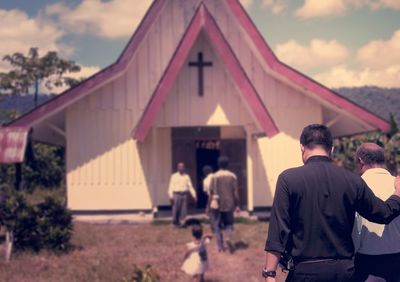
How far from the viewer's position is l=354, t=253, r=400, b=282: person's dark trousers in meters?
3.49

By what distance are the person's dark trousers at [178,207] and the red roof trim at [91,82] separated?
4027 millimetres

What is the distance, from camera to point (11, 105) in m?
44.7

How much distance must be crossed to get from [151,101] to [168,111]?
3.43ft

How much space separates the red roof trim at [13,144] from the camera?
1097 centimetres

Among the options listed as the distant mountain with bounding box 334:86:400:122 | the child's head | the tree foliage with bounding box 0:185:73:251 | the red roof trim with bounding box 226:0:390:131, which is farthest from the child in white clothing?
the distant mountain with bounding box 334:86:400:122

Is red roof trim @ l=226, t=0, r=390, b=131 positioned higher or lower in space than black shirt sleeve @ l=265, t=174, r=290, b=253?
higher

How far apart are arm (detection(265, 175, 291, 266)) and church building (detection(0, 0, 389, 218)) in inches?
385

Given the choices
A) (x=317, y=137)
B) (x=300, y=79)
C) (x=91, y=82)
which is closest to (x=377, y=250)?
(x=317, y=137)

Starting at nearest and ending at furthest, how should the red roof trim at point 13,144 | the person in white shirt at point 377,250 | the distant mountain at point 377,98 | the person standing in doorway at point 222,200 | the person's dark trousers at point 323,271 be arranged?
the person's dark trousers at point 323,271, the person in white shirt at point 377,250, the person standing in doorway at point 222,200, the red roof trim at point 13,144, the distant mountain at point 377,98

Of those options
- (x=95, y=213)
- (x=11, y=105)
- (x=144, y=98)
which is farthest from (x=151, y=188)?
(x=11, y=105)

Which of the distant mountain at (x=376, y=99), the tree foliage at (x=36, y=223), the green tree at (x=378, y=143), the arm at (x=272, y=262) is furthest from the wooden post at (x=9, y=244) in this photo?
the distant mountain at (x=376, y=99)

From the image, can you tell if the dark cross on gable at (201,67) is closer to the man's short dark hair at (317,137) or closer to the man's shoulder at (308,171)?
the man's short dark hair at (317,137)

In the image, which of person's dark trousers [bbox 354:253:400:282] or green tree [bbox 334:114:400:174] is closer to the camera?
person's dark trousers [bbox 354:253:400:282]

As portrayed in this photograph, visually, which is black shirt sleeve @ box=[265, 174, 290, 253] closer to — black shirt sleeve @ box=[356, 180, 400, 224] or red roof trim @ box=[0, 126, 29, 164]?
black shirt sleeve @ box=[356, 180, 400, 224]
